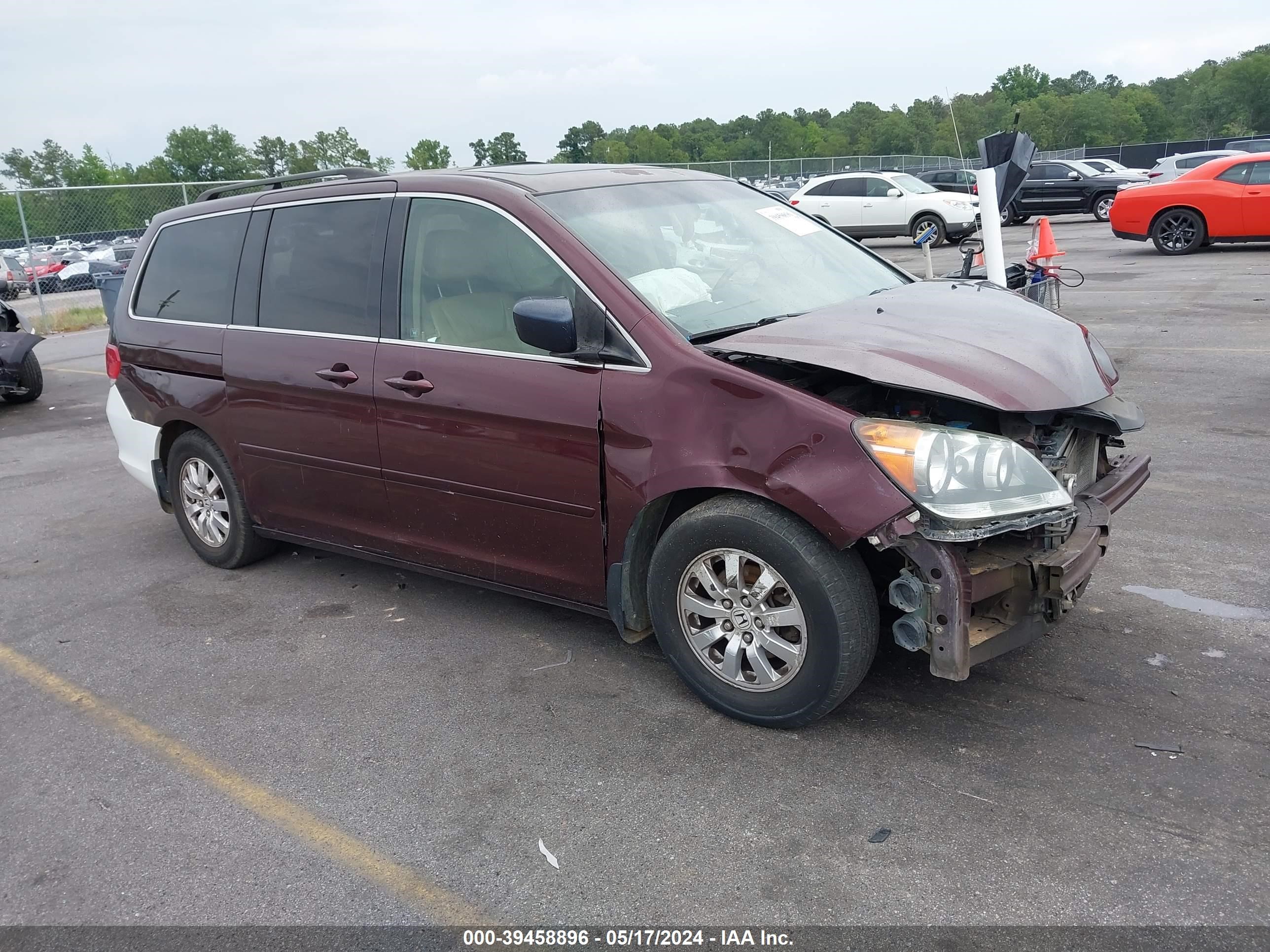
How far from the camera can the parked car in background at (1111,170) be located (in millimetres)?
26766

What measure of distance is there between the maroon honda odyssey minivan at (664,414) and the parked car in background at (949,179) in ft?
73.2

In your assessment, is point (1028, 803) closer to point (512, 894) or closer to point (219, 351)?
point (512, 894)

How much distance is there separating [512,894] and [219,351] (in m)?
3.24

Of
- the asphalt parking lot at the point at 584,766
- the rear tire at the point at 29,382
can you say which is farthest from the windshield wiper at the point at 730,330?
the rear tire at the point at 29,382

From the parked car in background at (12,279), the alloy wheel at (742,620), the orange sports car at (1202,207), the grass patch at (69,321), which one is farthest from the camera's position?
the grass patch at (69,321)

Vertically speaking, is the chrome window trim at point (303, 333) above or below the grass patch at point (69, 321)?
above

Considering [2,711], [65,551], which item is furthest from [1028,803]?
[65,551]

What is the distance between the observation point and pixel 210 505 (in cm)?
539

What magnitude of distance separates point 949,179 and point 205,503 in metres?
24.3

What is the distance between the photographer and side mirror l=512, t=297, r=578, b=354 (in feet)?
11.6

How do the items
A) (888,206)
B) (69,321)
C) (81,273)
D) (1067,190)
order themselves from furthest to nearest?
(1067,190) < (888,206) < (81,273) < (69,321)

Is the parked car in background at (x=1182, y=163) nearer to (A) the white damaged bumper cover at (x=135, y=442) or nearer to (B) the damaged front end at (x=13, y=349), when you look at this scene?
(B) the damaged front end at (x=13, y=349)

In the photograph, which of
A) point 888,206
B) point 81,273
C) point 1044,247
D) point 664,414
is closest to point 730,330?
point 664,414

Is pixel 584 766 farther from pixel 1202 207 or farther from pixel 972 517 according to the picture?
pixel 1202 207
